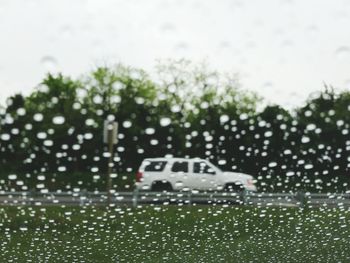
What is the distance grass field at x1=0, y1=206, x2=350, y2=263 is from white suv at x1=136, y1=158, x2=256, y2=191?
0.22m

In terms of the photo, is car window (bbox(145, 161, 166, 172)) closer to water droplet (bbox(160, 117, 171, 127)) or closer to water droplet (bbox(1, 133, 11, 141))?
water droplet (bbox(160, 117, 171, 127))

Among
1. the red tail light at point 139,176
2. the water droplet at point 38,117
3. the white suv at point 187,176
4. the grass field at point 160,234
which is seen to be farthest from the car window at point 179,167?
the water droplet at point 38,117

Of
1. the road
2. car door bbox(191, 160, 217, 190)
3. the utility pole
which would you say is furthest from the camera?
the road

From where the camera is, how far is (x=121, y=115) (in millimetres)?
1550

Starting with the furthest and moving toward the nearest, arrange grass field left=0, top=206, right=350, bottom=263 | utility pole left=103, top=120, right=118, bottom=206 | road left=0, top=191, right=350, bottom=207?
grass field left=0, top=206, right=350, bottom=263 < road left=0, top=191, right=350, bottom=207 < utility pole left=103, top=120, right=118, bottom=206

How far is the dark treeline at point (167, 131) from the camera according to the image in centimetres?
150

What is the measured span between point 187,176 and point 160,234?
2.64 feet

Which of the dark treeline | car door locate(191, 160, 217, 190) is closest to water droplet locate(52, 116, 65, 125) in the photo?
the dark treeline

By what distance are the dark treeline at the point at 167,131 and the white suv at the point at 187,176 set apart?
0.03 meters

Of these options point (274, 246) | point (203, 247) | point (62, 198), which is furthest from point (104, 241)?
point (274, 246)

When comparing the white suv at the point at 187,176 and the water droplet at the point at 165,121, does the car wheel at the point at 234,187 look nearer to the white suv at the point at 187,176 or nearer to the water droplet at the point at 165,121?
the white suv at the point at 187,176

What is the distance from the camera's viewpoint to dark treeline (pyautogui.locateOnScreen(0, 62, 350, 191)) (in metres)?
1.50

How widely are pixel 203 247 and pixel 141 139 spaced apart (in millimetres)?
1056

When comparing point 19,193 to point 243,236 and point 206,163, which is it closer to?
point 206,163
